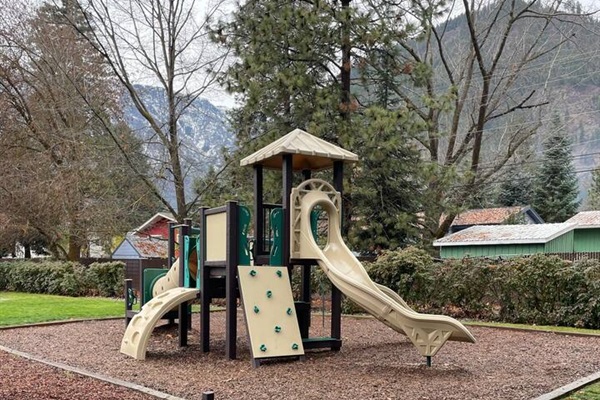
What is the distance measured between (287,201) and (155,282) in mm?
3556

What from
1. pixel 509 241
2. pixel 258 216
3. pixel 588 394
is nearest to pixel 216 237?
pixel 258 216

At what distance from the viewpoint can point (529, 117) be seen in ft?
82.5

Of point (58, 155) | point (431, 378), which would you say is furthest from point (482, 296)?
point (58, 155)

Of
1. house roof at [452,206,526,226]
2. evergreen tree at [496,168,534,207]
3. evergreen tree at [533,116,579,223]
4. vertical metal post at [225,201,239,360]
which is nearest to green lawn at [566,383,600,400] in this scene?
vertical metal post at [225,201,239,360]

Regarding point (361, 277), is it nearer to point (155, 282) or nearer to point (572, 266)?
point (155, 282)

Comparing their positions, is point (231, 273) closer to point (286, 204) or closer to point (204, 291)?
point (204, 291)

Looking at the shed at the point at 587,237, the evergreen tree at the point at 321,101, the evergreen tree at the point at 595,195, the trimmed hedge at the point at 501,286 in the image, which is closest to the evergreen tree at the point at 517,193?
the evergreen tree at the point at 595,195

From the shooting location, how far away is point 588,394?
4977mm

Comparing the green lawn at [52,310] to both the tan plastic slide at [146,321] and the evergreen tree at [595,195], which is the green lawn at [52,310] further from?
the evergreen tree at [595,195]

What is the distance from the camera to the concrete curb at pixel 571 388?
4.82m

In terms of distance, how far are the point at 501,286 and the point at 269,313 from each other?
6.09 meters

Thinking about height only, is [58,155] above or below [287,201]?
above

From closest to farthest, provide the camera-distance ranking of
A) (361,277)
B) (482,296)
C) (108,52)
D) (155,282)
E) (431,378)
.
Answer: (431,378), (361,277), (155,282), (482,296), (108,52)

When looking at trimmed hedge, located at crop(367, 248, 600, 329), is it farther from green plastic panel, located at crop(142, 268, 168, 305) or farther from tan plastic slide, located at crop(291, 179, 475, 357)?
green plastic panel, located at crop(142, 268, 168, 305)
